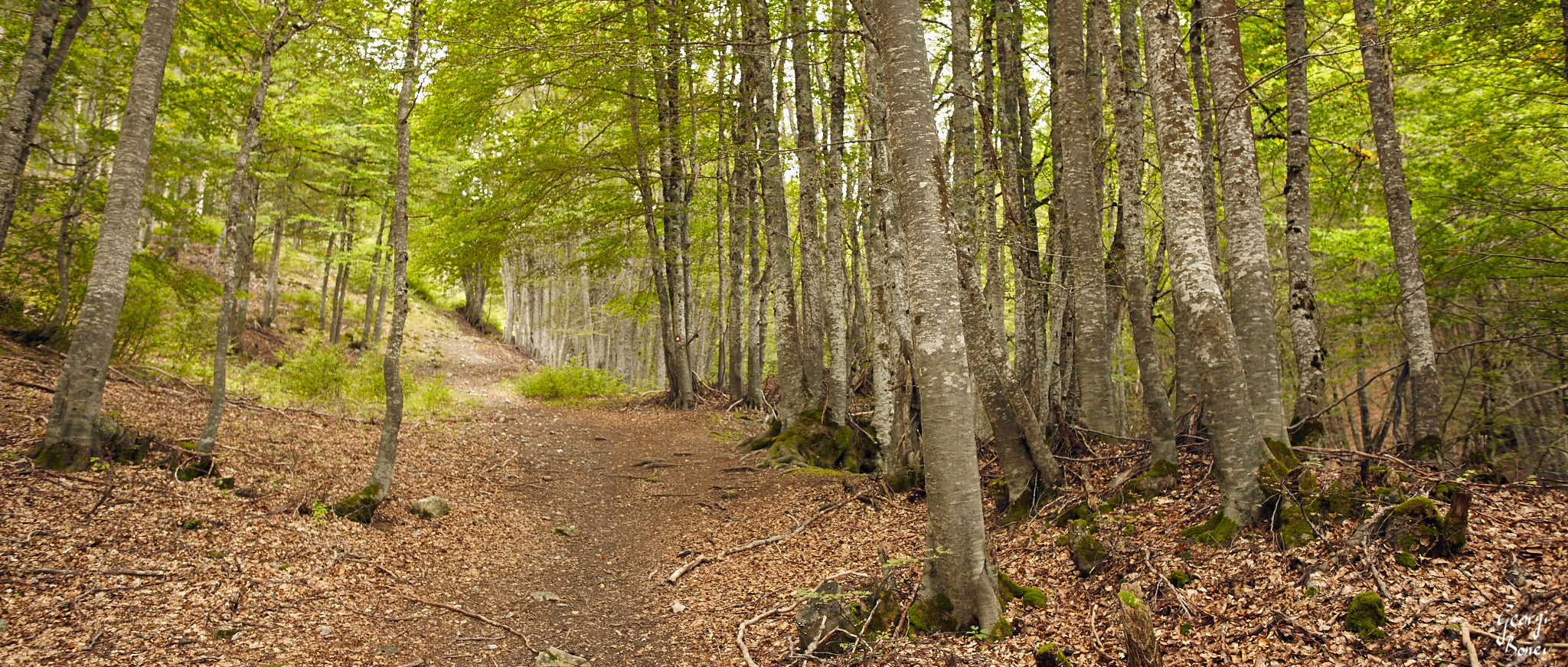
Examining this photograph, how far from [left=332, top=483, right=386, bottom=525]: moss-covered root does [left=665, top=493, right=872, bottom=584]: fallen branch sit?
3.31 meters

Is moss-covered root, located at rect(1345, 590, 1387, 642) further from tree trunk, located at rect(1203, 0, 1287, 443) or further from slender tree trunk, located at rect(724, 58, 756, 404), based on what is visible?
slender tree trunk, located at rect(724, 58, 756, 404)

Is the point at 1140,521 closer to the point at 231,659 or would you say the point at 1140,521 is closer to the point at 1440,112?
the point at 231,659

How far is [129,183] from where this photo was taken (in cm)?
678

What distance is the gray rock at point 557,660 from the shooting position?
16.6 ft

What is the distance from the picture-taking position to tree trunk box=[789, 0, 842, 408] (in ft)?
34.7

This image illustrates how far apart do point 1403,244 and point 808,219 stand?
23.1 feet

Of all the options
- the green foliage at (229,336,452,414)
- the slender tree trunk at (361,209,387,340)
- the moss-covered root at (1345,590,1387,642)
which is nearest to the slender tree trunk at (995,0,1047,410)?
the moss-covered root at (1345,590,1387,642)

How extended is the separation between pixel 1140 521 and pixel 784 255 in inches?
291

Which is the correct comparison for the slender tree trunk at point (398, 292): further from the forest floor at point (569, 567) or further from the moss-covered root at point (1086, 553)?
the moss-covered root at point (1086, 553)

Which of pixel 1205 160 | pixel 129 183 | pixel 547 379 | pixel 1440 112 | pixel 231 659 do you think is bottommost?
pixel 231 659

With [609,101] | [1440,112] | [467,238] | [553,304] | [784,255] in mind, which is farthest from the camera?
[553,304]

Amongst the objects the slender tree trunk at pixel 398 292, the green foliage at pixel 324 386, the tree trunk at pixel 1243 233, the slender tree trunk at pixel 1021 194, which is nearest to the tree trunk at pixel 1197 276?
the tree trunk at pixel 1243 233

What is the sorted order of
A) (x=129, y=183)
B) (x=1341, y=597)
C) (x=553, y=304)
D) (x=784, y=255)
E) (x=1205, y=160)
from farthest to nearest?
(x=553, y=304)
(x=784, y=255)
(x=1205, y=160)
(x=129, y=183)
(x=1341, y=597)

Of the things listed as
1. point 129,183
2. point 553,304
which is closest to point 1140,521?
point 129,183
